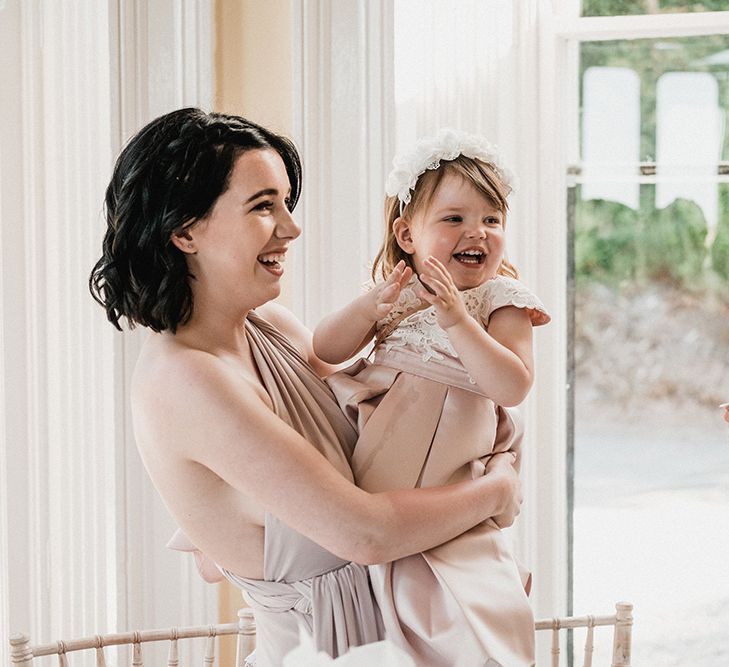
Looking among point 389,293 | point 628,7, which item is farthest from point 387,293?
point 628,7

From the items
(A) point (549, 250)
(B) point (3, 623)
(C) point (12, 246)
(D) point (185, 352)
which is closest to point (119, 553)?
(B) point (3, 623)

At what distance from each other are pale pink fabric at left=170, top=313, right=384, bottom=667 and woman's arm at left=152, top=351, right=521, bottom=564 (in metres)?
0.09

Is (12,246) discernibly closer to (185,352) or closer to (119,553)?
(119,553)

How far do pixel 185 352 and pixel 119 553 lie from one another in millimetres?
1082

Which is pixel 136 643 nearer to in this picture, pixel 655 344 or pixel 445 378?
pixel 445 378

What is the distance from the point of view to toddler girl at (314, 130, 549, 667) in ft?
4.81

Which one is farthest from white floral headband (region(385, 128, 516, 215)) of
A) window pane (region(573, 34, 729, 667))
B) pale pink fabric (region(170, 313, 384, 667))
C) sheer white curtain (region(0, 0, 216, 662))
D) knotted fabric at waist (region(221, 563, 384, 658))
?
window pane (region(573, 34, 729, 667))

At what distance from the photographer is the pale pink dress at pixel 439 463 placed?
1.45 meters

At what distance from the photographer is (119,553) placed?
2355 millimetres

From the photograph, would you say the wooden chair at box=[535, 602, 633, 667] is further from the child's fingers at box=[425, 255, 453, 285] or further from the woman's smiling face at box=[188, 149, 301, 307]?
the woman's smiling face at box=[188, 149, 301, 307]

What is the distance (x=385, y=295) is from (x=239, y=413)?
342 millimetres

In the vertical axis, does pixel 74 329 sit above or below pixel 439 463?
above

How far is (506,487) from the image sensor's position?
1537 mm

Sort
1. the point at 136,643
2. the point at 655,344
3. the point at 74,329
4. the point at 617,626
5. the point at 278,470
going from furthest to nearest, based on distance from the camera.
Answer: the point at 655,344
the point at 74,329
the point at 617,626
the point at 136,643
the point at 278,470
